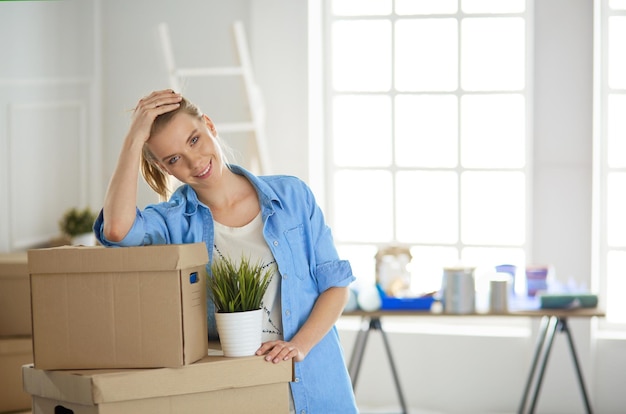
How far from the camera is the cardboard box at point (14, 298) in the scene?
313cm

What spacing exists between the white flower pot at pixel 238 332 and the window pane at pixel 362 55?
280 centimetres

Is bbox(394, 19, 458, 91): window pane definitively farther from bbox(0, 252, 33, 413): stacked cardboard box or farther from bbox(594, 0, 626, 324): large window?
bbox(0, 252, 33, 413): stacked cardboard box

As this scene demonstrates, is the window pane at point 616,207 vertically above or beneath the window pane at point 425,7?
beneath

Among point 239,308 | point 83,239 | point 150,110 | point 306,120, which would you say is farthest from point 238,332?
point 306,120

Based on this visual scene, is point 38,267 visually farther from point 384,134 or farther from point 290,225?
point 384,134

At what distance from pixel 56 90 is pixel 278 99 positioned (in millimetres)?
1069

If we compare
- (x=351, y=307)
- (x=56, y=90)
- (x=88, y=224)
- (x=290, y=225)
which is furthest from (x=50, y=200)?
(x=290, y=225)

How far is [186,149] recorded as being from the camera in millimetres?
2092

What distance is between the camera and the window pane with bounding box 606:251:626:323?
14.1 ft

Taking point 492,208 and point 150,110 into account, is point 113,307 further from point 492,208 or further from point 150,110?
point 492,208

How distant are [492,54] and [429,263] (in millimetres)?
1094

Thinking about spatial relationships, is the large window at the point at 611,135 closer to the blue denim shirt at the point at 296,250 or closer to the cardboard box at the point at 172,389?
the blue denim shirt at the point at 296,250

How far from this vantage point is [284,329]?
7.04 feet

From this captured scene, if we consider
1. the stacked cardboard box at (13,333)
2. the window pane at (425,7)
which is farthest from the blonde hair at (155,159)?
the window pane at (425,7)
